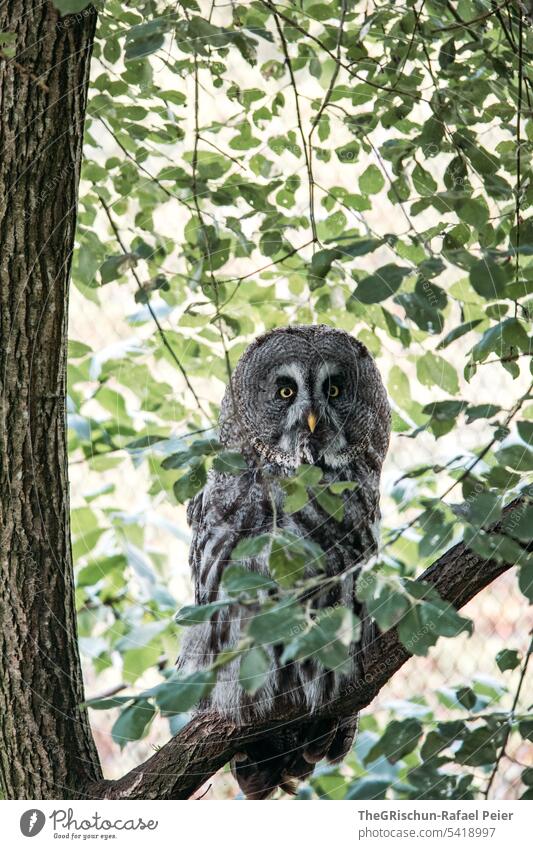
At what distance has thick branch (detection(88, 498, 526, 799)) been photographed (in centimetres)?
120

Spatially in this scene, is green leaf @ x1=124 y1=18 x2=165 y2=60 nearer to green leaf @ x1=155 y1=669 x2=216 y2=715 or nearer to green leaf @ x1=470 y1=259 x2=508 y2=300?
green leaf @ x1=470 y1=259 x2=508 y2=300

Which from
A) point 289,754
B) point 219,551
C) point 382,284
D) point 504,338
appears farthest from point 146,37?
point 289,754

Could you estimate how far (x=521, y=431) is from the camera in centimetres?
93

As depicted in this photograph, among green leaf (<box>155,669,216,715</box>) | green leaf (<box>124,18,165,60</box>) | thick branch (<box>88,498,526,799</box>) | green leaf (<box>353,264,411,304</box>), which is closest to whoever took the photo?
green leaf (<box>155,669,216,715</box>)

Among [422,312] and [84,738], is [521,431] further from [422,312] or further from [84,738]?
[84,738]

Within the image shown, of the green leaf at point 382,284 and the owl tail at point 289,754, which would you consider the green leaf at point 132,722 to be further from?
the owl tail at point 289,754

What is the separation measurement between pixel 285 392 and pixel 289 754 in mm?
641

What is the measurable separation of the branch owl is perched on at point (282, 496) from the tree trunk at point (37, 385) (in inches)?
11.0

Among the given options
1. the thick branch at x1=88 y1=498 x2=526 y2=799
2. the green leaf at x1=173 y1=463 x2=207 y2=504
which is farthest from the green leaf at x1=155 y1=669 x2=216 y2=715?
the thick branch at x1=88 y1=498 x2=526 y2=799

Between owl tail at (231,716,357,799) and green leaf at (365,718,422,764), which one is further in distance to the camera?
owl tail at (231,716,357,799)

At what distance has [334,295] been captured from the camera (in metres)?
1.60

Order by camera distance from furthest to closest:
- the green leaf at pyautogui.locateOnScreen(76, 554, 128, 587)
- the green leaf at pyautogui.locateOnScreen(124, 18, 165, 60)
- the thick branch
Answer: the green leaf at pyautogui.locateOnScreen(76, 554, 128, 587) < the thick branch < the green leaf at pyautogui.locateOnScreen(124, 18, 165, 60)

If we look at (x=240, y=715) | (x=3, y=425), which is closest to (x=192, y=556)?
(x=240, y=715)

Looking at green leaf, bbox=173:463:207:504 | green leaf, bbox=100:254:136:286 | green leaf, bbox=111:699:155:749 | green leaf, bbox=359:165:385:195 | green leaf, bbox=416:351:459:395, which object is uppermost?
green leaf, bbox=359:165:385:195
